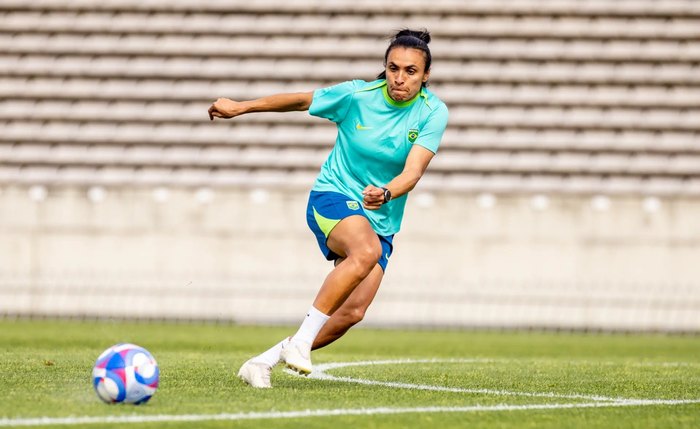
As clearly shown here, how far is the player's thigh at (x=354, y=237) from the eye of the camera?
21.5ft

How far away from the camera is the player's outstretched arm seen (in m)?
6.77

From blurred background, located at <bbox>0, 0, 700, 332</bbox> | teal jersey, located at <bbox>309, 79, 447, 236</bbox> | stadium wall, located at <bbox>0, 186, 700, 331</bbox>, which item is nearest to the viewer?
teal jersey, located at <bbox>309, 79, 447, 236</bbox>

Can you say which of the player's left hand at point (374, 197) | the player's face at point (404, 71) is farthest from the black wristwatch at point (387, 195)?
the player's face at point (404, 71)

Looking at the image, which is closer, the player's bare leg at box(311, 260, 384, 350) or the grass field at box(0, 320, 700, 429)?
the grass field at box(0, 320, 700, 429)

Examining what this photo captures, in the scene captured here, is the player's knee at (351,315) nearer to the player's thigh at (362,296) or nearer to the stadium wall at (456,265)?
the player's thigh at (362,296)

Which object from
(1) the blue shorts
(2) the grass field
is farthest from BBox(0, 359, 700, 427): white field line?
(1) the blue shorts

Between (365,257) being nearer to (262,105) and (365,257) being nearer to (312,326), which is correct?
(312,326)

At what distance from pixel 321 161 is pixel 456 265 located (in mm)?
4575

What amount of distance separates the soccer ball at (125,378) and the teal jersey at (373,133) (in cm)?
174

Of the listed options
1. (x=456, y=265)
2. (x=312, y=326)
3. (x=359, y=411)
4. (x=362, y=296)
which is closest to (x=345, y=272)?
(x=312, y=326)

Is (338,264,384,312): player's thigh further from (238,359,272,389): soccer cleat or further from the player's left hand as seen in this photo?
the player's left hand

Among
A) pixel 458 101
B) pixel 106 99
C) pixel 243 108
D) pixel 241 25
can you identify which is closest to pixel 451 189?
pixel 458 101

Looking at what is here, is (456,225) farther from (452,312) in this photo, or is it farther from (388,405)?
(388,405)

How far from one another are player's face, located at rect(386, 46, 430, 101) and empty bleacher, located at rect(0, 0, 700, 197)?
16762 mm
